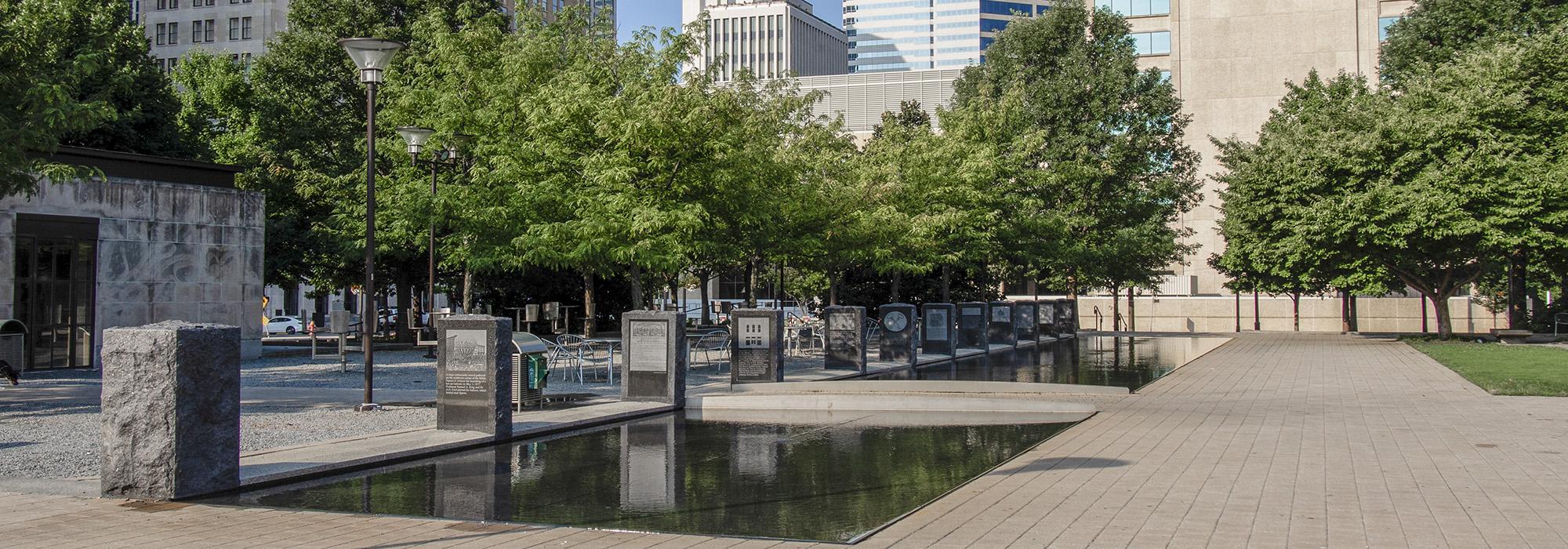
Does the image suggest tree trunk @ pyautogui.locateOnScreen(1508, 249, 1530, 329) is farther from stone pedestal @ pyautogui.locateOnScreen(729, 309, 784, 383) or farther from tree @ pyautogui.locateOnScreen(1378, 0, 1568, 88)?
stone pedestal @ pyautogui.locateOnScreen(729, 309, 784, 383)

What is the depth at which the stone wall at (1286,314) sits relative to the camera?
165 ft

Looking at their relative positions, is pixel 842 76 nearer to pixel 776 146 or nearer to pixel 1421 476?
pixel 776 146

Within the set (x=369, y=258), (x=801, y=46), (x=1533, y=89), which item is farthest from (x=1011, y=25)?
(x=801, y=46)

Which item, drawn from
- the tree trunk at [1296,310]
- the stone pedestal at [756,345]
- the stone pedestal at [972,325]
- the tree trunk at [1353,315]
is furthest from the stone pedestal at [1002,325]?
the tree trunk at [1353,315]

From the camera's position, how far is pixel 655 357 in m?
15.2

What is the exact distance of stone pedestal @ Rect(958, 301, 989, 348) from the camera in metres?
30.2

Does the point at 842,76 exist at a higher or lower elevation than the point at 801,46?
lower

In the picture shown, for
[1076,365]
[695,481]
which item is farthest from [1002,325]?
[695,481]

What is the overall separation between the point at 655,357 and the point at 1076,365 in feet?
42.0

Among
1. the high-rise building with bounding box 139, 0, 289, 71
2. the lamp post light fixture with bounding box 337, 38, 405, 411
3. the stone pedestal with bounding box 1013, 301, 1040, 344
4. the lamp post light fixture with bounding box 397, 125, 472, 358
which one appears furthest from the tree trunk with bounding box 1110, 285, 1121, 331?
the high-rise building with bounding box 139, 0, 289, 71

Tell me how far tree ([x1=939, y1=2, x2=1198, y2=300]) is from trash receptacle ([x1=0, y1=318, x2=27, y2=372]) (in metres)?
25.7

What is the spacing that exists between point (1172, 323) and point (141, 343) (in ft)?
165

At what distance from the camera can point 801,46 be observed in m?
178

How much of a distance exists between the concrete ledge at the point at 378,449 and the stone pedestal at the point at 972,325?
17.8 meters
